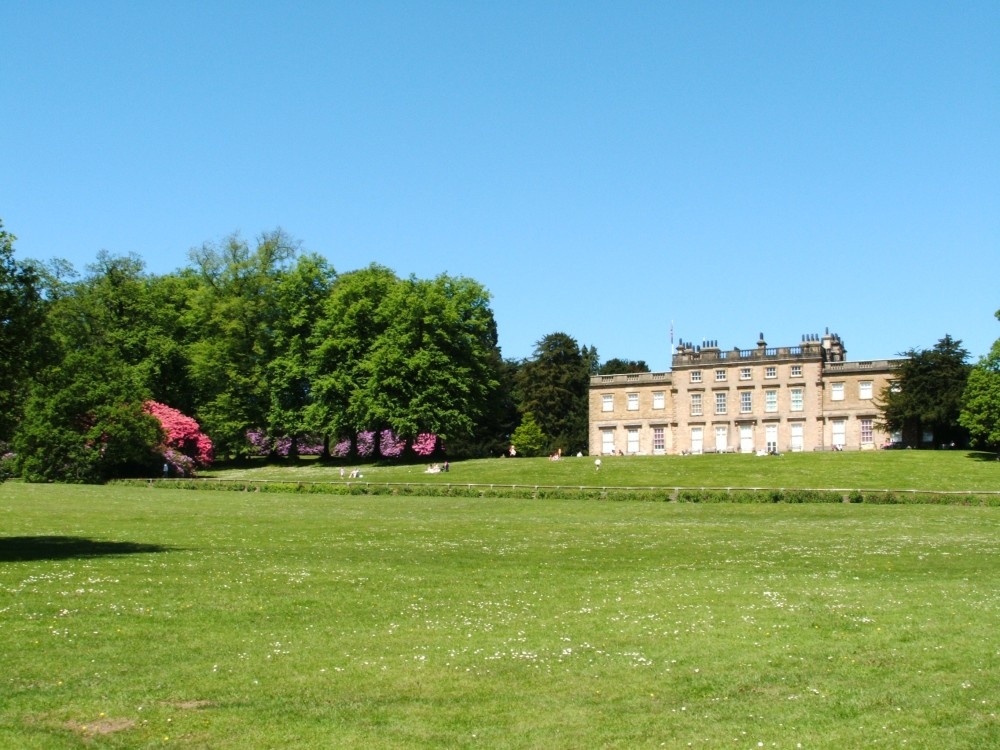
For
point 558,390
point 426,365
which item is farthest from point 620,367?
point 426,365

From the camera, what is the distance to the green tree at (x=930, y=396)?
81.6 meters

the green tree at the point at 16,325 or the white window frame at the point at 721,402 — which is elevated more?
the white window frame at the point at 721,402

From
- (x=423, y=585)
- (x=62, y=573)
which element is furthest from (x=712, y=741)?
(x=62, y=573)

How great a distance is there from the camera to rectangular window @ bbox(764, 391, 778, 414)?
92.8m

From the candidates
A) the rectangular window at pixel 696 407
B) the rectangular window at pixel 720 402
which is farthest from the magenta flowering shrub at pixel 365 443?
the rectangular window at pixel 720 402

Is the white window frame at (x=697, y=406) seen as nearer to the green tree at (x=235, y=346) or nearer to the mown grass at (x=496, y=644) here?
the green tree at (x=235, y=346)

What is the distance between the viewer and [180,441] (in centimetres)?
8081

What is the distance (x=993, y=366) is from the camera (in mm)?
74062

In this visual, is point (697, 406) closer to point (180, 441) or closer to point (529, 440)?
point (529, 440)

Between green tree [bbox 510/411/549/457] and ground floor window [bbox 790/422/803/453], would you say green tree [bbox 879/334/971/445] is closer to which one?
ground floor window [bbox 790/422/803/453]

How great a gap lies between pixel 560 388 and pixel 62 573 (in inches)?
3617

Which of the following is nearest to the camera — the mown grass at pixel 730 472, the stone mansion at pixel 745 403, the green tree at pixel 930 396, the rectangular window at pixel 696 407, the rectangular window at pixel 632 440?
the mown grass at pixel 730 472

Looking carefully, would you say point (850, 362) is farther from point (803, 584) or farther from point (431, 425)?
point (803, 584)

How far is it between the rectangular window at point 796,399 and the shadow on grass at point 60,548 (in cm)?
7361
